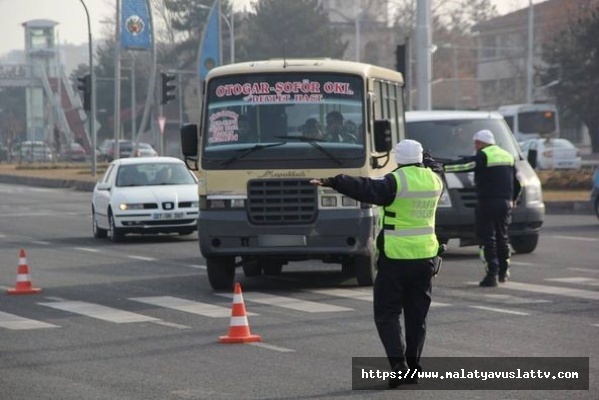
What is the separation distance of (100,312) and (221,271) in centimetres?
249

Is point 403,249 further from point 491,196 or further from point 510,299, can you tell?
point 491,196

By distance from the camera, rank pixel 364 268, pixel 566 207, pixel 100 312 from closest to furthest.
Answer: pixel 100 312 → pixel 364 268 → pixel 566 207

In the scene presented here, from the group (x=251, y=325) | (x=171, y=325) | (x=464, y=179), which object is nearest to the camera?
(x=251, y=325)

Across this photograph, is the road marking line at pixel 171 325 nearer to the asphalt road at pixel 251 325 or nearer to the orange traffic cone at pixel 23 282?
the asphalt road at pixel 251 325

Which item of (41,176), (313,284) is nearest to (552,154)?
(41,176)

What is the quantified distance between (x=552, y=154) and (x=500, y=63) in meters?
46.8

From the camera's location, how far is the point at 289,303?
15.6 m

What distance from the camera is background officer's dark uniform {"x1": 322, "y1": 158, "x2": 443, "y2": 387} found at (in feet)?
32.6

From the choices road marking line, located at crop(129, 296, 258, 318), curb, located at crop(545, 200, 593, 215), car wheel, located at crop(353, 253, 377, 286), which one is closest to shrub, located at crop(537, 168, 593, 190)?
curb, located at crop(545, 200, 593, 215)

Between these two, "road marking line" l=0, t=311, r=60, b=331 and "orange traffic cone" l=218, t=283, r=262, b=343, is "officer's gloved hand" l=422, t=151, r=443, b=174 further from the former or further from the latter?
"road marking line" l=0, t=311, r=60, b=331

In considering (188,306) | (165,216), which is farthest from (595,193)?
(188,306)

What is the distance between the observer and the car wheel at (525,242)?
2136 centimetres

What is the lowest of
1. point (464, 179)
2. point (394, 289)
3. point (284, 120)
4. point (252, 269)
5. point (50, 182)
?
point (252, 269)

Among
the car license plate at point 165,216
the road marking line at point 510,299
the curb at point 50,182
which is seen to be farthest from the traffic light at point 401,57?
the curb at point 50,182
